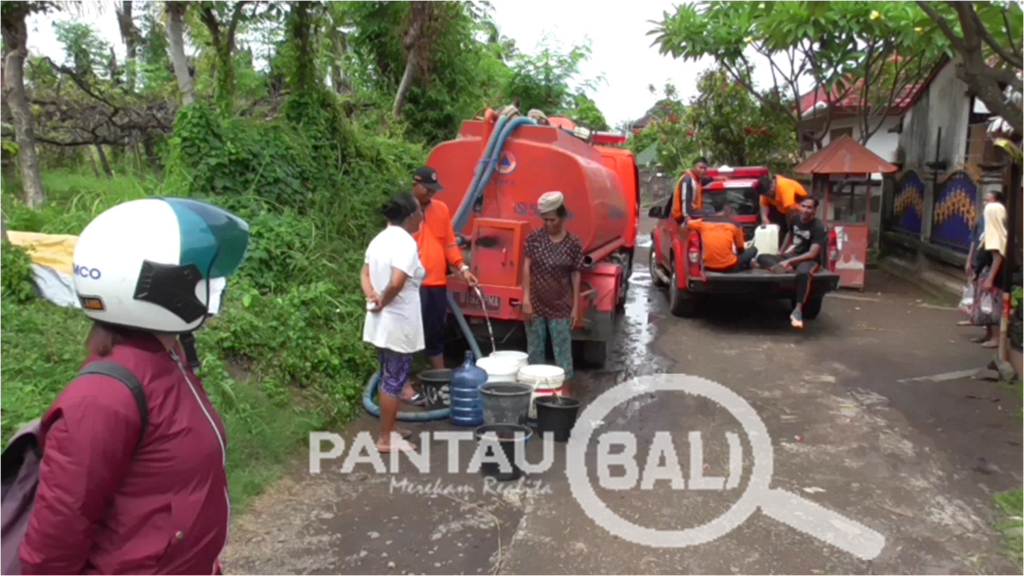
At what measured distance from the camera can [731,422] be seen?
5891 millimetres

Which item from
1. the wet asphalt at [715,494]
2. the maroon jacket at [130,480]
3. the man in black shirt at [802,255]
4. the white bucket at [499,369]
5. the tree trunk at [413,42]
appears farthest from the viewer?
the tree trunk at [413,42]

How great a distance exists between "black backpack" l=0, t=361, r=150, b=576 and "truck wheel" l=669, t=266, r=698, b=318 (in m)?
8.64

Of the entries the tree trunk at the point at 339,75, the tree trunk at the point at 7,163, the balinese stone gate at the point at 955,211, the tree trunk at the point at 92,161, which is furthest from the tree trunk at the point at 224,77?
the balinese stone gate at the point at 955,211

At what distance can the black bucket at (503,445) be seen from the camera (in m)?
4.74

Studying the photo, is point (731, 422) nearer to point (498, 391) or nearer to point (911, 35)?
point (498, 391)

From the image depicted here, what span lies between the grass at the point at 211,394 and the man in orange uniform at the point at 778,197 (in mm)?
7765

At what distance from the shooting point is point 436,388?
5.92 m

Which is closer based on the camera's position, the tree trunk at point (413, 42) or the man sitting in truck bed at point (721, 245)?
the man sitting in truck bed at point (721, 245)

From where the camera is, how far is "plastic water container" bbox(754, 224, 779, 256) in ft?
33.0

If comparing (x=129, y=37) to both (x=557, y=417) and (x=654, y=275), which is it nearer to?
(x=654, y=275)

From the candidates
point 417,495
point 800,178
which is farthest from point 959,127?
point 417,495

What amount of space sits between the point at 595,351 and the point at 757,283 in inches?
113

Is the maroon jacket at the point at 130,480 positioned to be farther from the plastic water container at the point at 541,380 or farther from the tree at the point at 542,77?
the tree at the point at 542,77

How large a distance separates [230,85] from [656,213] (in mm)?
6231
